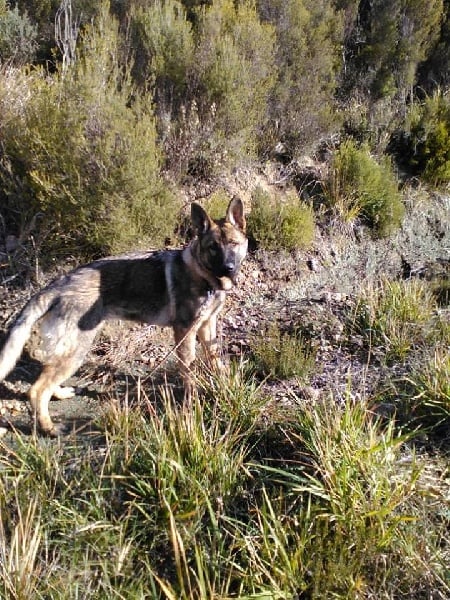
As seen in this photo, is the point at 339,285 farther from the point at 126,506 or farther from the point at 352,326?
the point at 126,506

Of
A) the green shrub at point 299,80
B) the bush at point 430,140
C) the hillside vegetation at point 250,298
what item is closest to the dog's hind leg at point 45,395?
the hillside vegetation at point 250,298

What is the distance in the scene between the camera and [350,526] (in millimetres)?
2354

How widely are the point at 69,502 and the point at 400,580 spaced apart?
171 cm

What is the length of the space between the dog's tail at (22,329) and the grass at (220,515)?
2.37 feet

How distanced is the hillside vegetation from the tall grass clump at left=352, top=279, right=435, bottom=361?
0.02 m

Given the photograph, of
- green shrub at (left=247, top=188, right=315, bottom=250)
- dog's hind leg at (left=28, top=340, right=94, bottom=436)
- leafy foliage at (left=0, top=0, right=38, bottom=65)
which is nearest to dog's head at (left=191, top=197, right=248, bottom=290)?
dog's hind leg at (left=28, top=340, right=94, bottom=436)

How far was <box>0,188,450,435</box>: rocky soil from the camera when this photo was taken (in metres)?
3.73

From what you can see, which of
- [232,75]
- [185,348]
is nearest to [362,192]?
[232,75]

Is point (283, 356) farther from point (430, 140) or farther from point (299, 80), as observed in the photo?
point (430, 140)

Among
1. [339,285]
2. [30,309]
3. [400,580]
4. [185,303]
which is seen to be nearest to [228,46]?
[339,285]

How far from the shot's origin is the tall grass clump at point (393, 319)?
3.99m

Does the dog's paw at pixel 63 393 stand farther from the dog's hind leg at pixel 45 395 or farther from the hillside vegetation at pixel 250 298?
the dog's hind leg at pixel 45 395

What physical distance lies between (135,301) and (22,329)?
87cm

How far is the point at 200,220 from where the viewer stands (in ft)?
12.2
